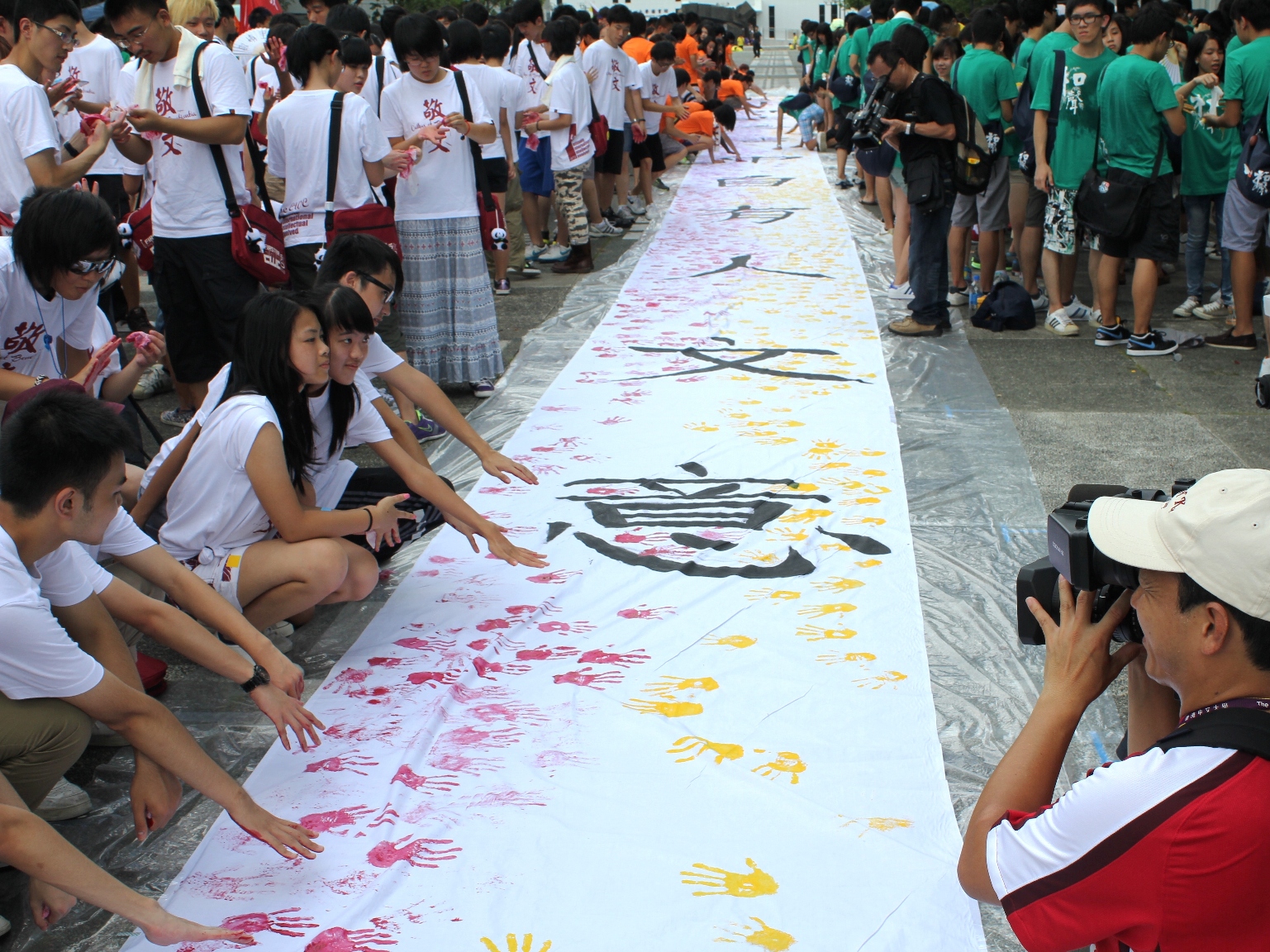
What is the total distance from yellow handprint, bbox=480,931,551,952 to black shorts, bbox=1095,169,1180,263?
11.4 feet

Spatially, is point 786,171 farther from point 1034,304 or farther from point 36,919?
point 36,919

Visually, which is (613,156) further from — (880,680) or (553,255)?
(880,680)

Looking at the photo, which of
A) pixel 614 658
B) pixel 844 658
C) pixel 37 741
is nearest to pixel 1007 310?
pixel 844 658

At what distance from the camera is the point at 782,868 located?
4.93 feet

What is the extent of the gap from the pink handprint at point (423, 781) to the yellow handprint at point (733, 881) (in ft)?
1.38

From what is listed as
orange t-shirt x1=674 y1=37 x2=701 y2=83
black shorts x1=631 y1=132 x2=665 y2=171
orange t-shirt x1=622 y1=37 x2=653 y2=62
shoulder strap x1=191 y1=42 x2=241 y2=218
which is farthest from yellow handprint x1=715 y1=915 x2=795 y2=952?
orange t-shirt x1=674 y1=37 x2=701 y2=83

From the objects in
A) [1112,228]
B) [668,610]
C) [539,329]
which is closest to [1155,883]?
[668,610]

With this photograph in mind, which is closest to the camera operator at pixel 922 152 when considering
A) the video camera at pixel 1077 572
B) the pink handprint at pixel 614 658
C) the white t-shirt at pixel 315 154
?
the white t-shirt at pixel 315 154

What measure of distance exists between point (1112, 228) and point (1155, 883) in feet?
11.5

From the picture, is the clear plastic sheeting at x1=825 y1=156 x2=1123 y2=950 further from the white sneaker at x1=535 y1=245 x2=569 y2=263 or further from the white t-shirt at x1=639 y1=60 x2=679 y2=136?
the white t-shirt at x1=639 y1=60 x2=679 y2=136

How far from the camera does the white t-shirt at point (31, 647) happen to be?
1.39m

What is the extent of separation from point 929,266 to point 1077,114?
743mm

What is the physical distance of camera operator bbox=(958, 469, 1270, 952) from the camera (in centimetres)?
87

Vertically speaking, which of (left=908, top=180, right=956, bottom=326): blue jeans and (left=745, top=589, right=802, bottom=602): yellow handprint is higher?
(left=908, top=180, right=956, bottom=326): blue jeans
